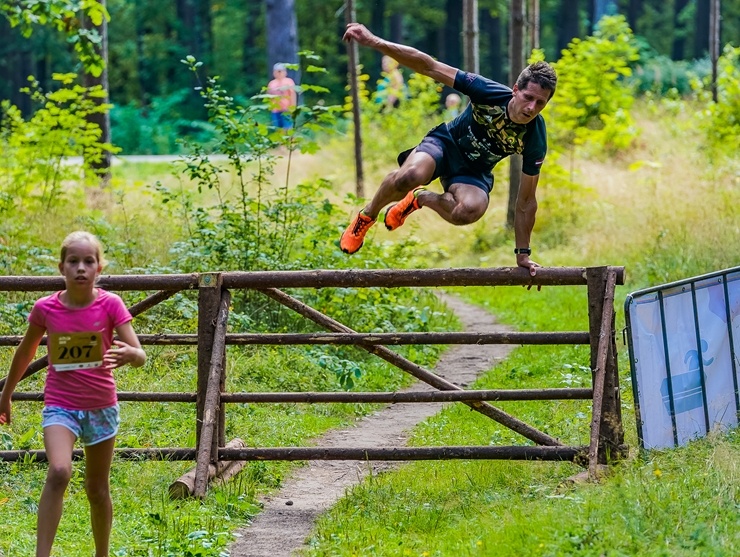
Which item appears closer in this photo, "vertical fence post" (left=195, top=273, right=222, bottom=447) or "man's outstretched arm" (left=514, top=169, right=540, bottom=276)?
"man's outstretched arm" (left=514, top=169, right=540, bottom=276)

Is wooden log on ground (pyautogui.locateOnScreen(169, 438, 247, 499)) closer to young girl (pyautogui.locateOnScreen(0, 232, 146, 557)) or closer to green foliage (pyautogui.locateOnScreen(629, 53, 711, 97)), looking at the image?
young girl (pyautogui.locateOnScreen(0, 232, 146, 557))

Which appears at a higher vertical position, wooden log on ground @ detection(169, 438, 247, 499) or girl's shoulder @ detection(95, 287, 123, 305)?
girl's shoulder @ detection(95, 287, 123, 305)

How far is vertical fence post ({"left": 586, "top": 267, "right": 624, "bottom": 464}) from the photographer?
21.9 feet

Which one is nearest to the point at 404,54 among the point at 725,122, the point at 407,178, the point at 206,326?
the point at 407,178

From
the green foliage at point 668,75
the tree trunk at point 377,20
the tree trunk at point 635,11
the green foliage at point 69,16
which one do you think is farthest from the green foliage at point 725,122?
the tree trunk at point 635,11

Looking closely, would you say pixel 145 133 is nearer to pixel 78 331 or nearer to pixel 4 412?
pixel 4 412

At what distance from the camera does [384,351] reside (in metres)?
6.96

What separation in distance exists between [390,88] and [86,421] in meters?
21.8

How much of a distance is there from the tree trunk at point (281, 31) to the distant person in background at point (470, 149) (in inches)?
815

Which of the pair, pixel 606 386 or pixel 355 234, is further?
pixel 355 234

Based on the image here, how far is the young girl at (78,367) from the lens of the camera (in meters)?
4.84

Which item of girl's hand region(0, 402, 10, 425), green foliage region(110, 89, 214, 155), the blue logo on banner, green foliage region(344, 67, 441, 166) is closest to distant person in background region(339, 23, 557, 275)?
the blue logo on banner

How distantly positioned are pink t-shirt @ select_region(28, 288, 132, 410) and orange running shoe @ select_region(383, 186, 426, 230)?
2777 mm

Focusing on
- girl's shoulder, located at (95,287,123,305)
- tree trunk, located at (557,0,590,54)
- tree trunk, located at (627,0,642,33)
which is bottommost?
girl's shoulder, located at (95,287,123,305)
